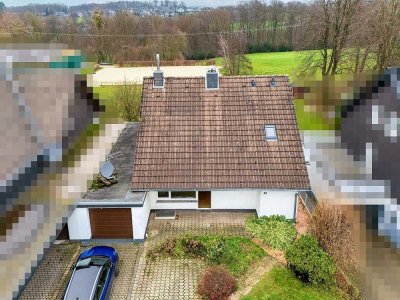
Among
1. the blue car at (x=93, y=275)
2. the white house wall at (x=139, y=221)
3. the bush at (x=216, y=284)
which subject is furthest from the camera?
the white house wall at (x=139, y=221)

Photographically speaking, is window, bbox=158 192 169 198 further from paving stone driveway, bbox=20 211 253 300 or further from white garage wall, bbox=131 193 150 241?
white garage wall, bbox=131 193 150 241

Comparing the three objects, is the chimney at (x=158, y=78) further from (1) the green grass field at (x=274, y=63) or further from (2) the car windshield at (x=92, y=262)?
(1) the green grass field at (x=274, y=63)

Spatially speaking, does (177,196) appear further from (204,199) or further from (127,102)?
(127,102)

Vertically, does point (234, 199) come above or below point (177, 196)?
below

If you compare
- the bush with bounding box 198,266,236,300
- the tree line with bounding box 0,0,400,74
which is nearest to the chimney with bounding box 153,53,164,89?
the tree line with bounding box 0,0,400,74

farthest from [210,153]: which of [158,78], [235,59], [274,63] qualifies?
[274,63]

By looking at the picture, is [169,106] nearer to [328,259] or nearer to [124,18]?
[328,259]

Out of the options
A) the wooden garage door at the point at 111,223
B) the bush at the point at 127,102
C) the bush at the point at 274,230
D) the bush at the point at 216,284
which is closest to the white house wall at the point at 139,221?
the wooden garage door at the point at 111,223
